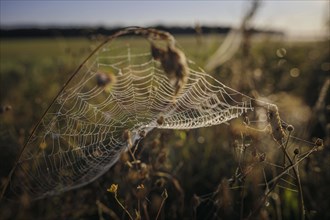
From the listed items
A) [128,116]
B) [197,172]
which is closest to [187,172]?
[197,172]

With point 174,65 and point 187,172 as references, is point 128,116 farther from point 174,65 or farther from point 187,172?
point 174,65

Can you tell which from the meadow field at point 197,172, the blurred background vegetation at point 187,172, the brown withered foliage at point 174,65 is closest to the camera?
the brown withered foliage at point 174,65

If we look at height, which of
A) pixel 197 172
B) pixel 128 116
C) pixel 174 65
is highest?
pixel 174 65

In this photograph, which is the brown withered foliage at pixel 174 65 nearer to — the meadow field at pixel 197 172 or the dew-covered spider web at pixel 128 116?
the dew-covered spider web at pixel 128 116

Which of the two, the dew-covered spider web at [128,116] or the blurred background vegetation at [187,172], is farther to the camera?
the blurred background vegetation at [187,172]

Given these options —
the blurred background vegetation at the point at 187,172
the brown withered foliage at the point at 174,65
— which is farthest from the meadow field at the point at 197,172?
the brown withered foliage at the point at 174,65

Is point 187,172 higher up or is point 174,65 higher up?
point 174,65

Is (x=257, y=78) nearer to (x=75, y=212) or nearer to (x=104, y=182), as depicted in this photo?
(x=104, y=182)

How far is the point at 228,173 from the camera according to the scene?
118 inches

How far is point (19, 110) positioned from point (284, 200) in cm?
272

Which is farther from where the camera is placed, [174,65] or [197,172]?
[197,172]

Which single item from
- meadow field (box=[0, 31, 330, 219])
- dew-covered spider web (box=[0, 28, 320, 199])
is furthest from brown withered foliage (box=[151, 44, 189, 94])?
meadow field (box=[0, 31, 330, 219])

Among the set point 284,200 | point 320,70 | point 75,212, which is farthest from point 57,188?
point 320,70

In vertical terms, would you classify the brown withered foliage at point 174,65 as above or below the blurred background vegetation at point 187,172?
above
